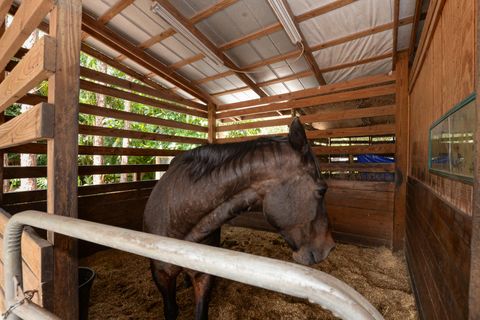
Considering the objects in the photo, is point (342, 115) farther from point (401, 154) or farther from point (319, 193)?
point (319, 193)

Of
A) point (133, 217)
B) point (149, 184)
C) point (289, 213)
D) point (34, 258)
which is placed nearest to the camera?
point (34, 258)

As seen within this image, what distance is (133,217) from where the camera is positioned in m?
3.52

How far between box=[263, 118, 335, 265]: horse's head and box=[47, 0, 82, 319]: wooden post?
94 cm

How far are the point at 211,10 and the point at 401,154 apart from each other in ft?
9.99

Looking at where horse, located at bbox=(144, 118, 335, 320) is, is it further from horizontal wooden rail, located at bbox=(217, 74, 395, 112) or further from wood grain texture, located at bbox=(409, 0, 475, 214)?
horizontal wooden rail, located at bbox=(217, 74, 395, 112)

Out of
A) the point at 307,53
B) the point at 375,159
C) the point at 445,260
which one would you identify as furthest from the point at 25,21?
the point at 375,159

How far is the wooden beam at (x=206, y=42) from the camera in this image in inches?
106

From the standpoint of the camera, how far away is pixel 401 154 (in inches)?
117

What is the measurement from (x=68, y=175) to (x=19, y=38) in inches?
29.6

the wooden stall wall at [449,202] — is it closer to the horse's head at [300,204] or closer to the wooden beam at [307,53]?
the horse's head at [300,204]

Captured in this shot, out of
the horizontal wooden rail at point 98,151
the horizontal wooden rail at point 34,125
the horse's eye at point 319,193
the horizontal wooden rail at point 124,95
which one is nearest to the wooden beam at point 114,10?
the horizontal wooden rail at point 124,95

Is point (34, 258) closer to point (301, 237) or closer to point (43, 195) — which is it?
point (301, 237)

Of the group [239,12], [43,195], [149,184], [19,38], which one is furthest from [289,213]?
[149,184]

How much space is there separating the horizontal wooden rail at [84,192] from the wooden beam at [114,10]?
2.25 metres
